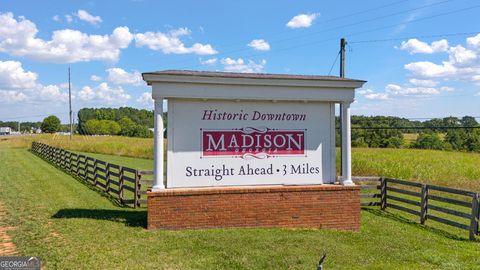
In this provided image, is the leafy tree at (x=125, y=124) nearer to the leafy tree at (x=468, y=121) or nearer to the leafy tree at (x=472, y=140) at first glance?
the leafy tree at (x=472, y=140)

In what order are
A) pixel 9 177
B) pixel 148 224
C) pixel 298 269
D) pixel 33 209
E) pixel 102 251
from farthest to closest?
pixel 9 177, pixel 33 209, pixel 148 224, pixel 102 251, pixel 298 269

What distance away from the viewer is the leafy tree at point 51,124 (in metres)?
119

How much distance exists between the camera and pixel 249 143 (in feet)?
28.6

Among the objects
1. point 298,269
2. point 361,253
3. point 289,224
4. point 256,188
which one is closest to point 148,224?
point 256,188

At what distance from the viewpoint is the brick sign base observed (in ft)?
26.2

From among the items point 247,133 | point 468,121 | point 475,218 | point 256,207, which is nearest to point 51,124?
point 468,121

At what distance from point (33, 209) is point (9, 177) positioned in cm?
835

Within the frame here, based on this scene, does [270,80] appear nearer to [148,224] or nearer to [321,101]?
[321,101]

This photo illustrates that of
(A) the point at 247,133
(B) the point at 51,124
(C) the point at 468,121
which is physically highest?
(B) the point at 51,124

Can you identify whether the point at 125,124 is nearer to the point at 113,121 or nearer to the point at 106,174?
the point at 113,121

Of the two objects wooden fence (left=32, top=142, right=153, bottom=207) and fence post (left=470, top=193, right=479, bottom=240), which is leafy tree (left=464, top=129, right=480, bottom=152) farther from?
fence post (left=470, top=193, right=479, bottom=240)

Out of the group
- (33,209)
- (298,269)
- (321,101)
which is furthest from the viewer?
(33,209)

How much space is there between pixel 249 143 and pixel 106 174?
7.25m

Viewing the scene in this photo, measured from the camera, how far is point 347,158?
9.20 m
